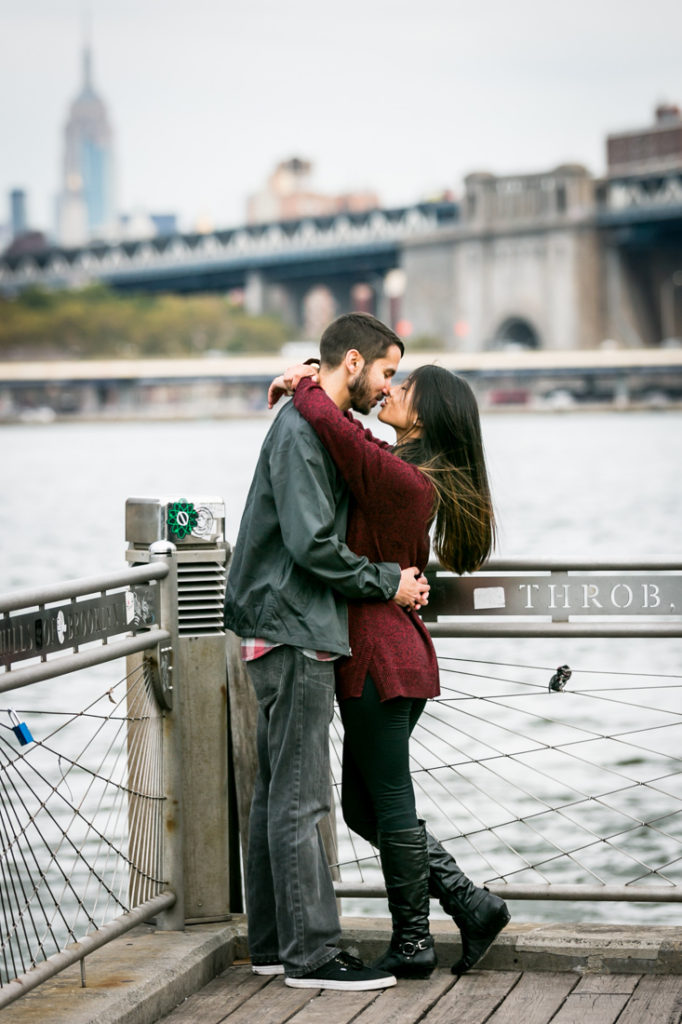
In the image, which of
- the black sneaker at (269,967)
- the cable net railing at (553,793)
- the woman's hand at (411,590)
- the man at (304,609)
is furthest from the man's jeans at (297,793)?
the cable net railing at (553,793)

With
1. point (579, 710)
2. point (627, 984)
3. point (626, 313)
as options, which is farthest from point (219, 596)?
point (626, 313)

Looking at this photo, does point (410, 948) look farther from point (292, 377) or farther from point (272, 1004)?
point (292, 377)

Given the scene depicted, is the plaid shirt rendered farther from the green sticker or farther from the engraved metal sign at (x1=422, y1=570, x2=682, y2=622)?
the engraved metal sign at (x1=422, y1=570, x2=682, y2=622)

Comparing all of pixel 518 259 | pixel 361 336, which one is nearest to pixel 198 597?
pixel 361 336

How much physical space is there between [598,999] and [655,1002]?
137 mm

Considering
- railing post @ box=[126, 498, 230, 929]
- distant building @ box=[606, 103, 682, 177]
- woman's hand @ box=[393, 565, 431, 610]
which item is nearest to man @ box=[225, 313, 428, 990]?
woman's hand @ box=[393, 565, 431, 610]

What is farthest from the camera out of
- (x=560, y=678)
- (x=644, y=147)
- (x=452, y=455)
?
(x=644, y=147)

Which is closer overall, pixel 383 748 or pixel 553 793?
pixel 383 748

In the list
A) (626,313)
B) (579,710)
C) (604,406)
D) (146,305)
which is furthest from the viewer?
(146,305)

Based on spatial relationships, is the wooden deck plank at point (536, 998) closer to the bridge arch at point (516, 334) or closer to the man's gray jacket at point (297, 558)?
the man's gray jacket at point (297, 558)

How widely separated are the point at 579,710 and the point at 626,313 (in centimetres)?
10189

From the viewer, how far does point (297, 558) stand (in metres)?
3.54

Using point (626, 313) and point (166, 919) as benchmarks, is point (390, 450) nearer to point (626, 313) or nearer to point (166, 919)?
point (166, 919)

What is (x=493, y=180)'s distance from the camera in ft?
380
